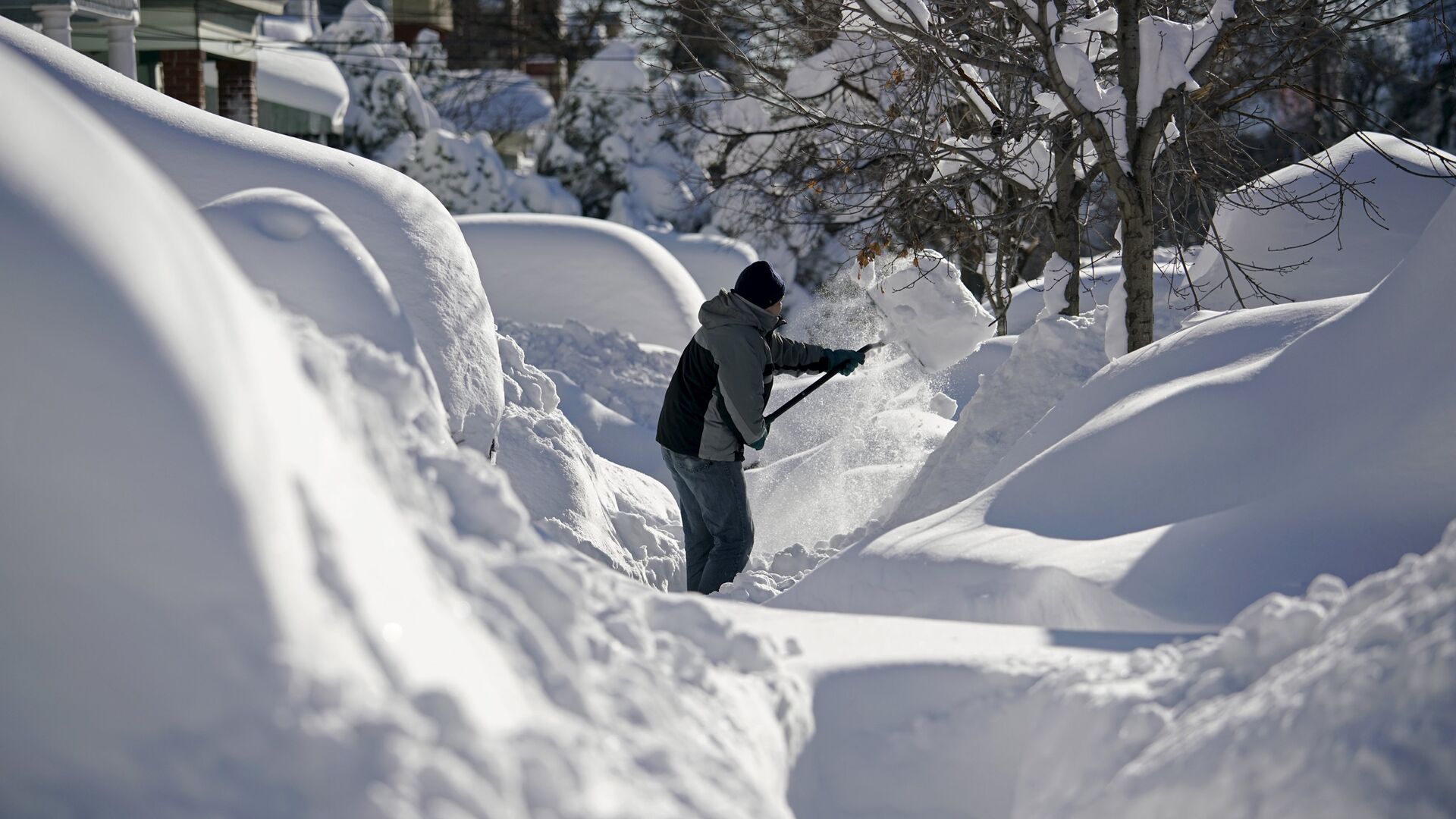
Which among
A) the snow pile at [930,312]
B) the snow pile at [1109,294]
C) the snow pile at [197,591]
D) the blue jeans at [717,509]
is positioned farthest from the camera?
the snow pile at [1109,294]

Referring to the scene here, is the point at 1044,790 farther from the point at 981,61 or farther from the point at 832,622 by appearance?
the point at 981,61

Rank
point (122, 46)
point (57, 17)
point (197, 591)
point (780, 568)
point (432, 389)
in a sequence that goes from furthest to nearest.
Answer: point (122, 46) < point (57, 17) < point (780, 568) < point (432, 389) < point (197, 591)

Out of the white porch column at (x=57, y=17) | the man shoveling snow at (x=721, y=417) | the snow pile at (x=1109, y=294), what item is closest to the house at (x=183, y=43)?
the white porch column at (x=57, y=17)

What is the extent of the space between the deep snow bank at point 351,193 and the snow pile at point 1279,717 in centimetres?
283

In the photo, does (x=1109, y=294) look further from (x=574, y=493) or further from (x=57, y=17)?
(x=57, y=17)

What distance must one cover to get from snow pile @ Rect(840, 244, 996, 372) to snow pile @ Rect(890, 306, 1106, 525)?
29.8 inches

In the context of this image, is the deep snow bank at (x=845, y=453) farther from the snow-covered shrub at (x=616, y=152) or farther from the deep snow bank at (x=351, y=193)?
the snow-covered shrub at (x=616, y=152)

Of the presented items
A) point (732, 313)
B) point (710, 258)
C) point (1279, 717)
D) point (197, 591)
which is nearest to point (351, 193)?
point (732, 313)

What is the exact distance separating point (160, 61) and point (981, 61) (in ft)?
36.0

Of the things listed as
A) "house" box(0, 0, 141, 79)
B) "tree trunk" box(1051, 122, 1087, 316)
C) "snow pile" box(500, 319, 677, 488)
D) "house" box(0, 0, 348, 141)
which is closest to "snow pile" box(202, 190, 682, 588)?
"snow pile" box(500, 319, 677, 488)

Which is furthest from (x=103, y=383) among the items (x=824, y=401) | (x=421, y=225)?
(x=824, y=401)

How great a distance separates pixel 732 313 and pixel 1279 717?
9.72 feet

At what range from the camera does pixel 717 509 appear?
4770 millimetres

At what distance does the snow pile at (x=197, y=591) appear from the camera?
147 cm
